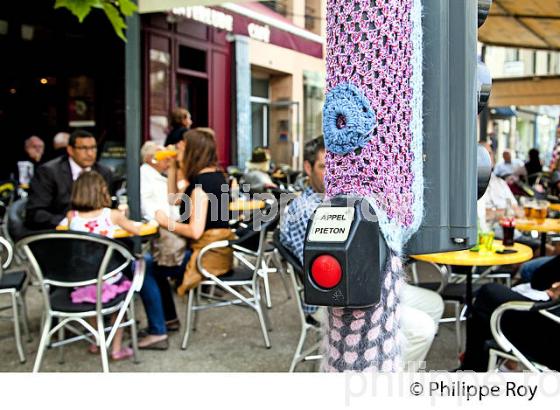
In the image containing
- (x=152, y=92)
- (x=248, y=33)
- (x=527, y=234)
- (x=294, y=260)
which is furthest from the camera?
(x=248, y=33)

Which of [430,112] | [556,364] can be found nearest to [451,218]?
[430,112]

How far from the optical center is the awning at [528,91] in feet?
43.5

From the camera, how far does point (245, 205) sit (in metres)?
5.92

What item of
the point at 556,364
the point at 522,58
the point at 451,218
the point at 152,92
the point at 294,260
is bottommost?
the point at 556,364

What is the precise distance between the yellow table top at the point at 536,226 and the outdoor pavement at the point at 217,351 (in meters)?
0.92

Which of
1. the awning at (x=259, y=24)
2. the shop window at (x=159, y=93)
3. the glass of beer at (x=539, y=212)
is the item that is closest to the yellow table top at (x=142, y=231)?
the glass of beer at (x=539, y=212)

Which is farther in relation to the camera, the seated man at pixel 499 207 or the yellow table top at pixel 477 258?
the seated man at pixel 499 207

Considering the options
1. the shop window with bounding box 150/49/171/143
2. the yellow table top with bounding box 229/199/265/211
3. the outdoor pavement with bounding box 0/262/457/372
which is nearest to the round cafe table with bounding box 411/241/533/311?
the outdoor pavement with bounding box 0/262/457/372

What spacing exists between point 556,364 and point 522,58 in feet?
97.9

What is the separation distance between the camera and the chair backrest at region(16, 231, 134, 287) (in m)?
3.34

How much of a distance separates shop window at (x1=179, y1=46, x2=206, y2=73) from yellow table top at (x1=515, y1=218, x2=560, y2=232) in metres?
8.08

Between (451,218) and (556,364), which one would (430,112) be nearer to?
(451,218)

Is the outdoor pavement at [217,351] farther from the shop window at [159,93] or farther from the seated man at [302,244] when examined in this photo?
the shop window at [159,93]

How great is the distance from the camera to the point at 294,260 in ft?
10.2
